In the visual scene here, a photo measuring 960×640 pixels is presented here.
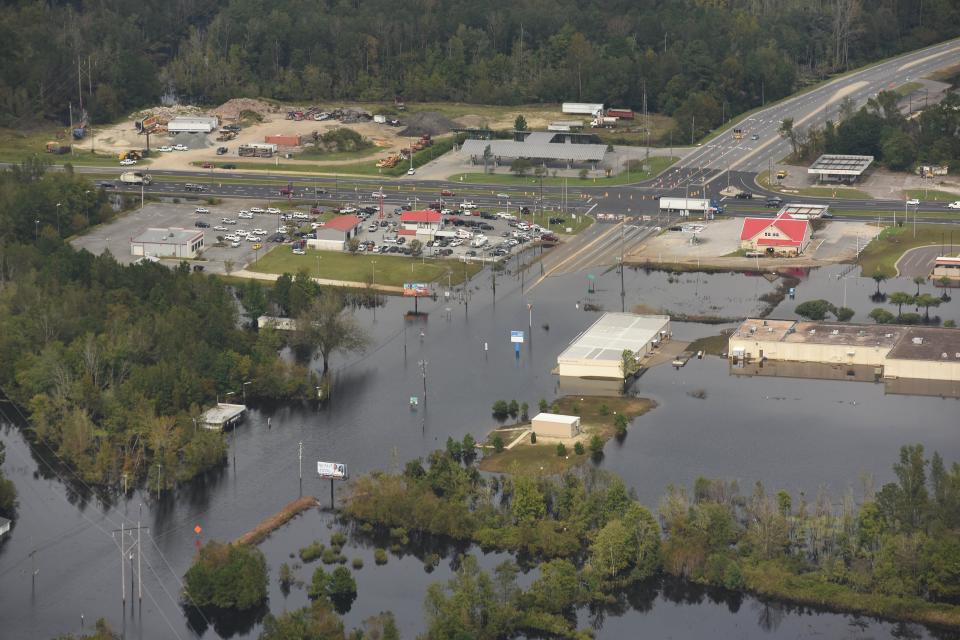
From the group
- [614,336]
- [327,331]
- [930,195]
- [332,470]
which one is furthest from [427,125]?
[332,470]

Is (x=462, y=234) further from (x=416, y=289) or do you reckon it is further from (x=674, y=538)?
(x=674, y=538)

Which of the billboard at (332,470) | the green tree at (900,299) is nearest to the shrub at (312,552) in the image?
the billboard at (332,470)

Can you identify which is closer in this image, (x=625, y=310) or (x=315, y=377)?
(x=315, y=377)

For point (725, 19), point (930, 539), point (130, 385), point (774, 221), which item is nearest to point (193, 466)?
point (130, 385)

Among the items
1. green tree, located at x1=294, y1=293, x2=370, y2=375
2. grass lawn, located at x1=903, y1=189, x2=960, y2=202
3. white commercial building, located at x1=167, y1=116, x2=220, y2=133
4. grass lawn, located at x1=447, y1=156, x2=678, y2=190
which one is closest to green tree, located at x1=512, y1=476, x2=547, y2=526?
green tree, located at x1=294, y1=293, x2=370, y2=375

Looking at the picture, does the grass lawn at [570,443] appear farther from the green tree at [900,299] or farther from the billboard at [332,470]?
the green tree at [900,299]

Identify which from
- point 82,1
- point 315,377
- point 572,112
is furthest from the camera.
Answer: point 82,1

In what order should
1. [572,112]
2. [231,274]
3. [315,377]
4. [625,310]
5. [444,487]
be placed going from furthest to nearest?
[572,112], [231,274], [625,310], [315,377], [444,487]

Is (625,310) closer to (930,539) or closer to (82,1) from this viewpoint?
(930,539)
